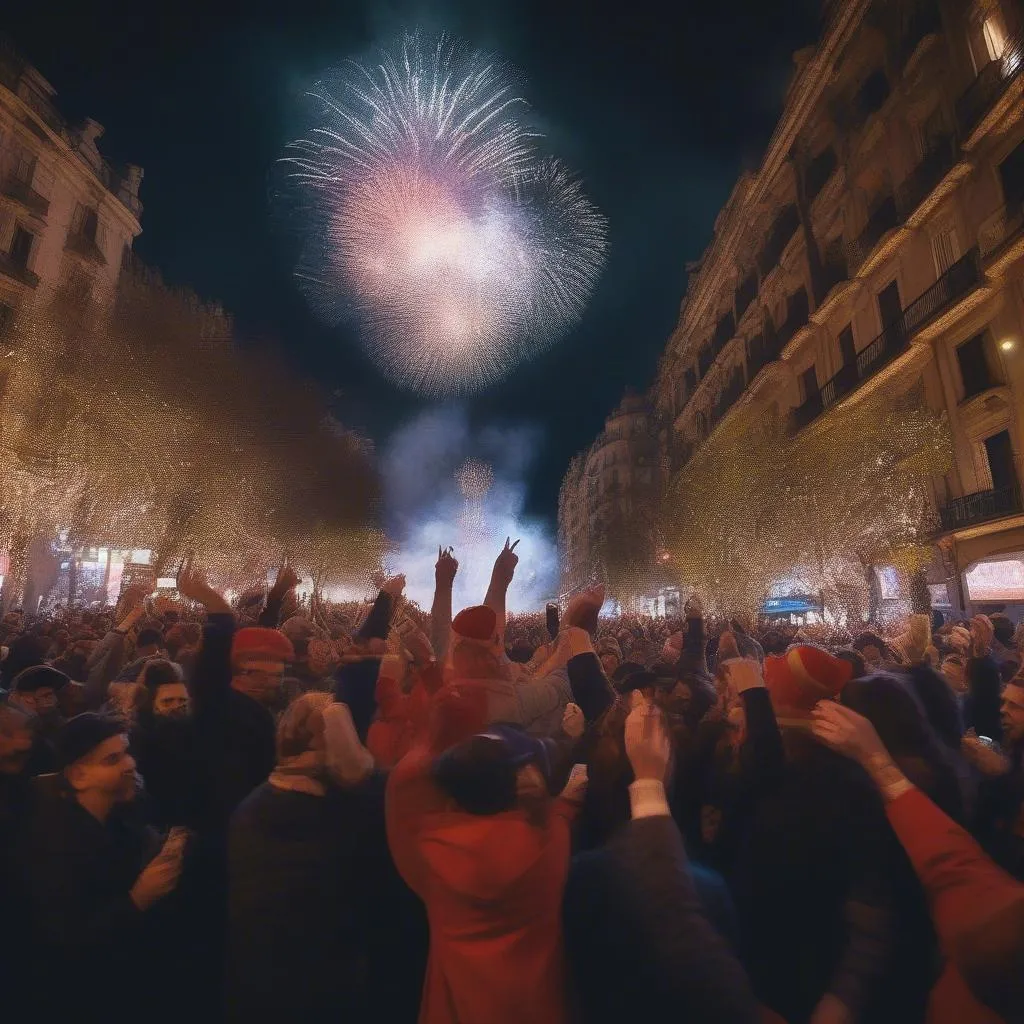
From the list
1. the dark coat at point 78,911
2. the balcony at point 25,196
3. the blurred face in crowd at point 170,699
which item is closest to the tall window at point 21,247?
the balcony at point 25,196

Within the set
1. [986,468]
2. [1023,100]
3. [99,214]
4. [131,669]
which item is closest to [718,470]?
[986,468]

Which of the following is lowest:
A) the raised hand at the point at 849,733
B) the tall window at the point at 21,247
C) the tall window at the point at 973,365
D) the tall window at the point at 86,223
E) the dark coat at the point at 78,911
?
the dark coat at the point at 78,911

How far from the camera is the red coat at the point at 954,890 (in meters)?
1.31

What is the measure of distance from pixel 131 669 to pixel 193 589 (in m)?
1.64

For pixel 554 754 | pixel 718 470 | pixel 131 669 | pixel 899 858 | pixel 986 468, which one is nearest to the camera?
pixel 899 858

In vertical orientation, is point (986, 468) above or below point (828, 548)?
above

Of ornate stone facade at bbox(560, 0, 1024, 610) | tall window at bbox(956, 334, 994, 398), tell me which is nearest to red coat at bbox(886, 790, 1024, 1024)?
ornate stone facade at bbox(560, 0, 1024, 610)

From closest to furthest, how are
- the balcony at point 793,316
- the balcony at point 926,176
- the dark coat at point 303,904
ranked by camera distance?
the dark coat at point 303,904 → the balcony at point 926,176 → the balcony at point 793,316

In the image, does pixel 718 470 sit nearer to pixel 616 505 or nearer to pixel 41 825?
pixel 41 825

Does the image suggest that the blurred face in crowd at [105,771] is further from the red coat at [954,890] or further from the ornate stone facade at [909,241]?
the ornate stone facade at [909,241]

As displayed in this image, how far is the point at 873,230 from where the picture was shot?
20.5 meters

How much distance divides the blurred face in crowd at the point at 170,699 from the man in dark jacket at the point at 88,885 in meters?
0.94

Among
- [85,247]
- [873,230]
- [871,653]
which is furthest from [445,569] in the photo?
[85,247]

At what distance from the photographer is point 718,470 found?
21484 millimetres
